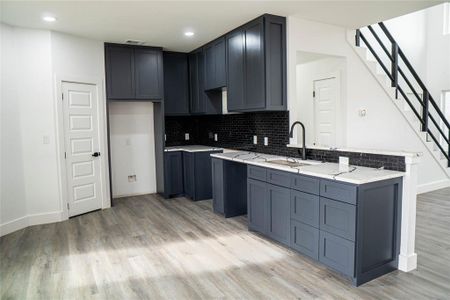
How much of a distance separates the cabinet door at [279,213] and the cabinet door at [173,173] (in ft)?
8.59

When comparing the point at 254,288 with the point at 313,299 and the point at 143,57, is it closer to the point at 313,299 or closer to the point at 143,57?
the point at 313,299

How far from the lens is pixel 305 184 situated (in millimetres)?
2990

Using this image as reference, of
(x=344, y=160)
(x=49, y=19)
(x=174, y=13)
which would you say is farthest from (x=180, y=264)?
(x=49, y=19)

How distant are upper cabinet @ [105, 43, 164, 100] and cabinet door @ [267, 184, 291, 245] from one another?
3115 millimetres

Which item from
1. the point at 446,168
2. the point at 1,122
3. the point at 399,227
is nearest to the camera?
the point at 399,227

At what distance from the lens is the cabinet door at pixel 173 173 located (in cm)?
567

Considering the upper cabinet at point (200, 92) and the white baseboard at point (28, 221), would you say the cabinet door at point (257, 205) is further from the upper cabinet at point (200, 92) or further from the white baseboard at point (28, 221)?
the white baseboard at point (28, 221)

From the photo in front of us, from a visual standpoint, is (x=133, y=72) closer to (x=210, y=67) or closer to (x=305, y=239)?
(x=210, y=67)

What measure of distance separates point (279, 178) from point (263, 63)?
1567mm

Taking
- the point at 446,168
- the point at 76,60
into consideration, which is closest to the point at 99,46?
the point at 76,60

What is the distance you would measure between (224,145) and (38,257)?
3441mm

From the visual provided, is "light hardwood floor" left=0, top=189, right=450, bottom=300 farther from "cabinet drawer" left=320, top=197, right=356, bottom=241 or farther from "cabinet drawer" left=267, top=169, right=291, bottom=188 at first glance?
"cabinet drawer" left=267, top=169, right=291, bottom=188

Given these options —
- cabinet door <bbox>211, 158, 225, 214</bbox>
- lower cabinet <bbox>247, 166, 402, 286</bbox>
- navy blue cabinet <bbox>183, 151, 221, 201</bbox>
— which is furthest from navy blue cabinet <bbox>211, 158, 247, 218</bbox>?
lower cabinet <bbox>247, 166, 402, 286</bbox>

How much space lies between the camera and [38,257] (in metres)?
3.33
